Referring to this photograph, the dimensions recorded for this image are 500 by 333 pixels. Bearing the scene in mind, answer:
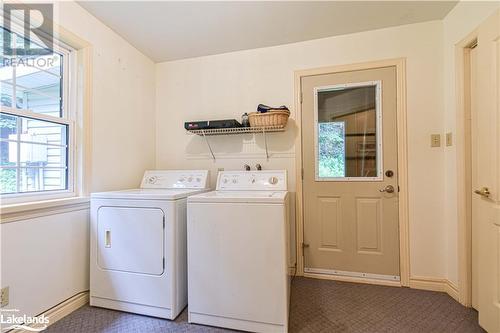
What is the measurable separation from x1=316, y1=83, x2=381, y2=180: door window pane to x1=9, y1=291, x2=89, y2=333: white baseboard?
223 cm

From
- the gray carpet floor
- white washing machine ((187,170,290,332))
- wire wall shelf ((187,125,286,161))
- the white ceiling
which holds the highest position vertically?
the white ceiling

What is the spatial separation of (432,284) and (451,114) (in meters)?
1.44

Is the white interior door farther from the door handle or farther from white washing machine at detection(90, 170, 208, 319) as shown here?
white washing machine at detection(90, 170, 208, 319)

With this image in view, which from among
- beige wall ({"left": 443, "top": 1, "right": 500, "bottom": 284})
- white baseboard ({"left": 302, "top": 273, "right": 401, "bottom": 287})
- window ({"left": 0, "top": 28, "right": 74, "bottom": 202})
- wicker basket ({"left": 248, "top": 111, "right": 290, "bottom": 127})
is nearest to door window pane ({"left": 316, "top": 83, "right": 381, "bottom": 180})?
wicker basket ({"left": 248, "top": 111, "right": 290, "bottom": 127})

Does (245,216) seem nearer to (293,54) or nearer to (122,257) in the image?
(122,257)

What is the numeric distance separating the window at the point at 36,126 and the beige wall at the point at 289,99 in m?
1.02

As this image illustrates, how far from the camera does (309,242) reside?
2.32 metres

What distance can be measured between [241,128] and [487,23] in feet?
6.10

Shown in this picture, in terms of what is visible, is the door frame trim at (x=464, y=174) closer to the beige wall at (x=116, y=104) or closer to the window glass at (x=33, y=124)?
the beige wall at (x=116, y=104)

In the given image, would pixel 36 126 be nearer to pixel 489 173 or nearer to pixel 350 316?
pixel 350 316

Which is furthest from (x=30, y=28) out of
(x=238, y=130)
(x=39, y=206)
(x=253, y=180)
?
(x=253, y=180)

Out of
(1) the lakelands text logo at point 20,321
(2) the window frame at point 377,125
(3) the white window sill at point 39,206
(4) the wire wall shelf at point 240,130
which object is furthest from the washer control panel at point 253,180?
(1) the lakelands text logo at point 20,321

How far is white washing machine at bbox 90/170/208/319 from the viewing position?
166cm

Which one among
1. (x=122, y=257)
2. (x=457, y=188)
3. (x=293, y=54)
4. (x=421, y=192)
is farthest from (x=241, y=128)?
(x=457, y=188)
